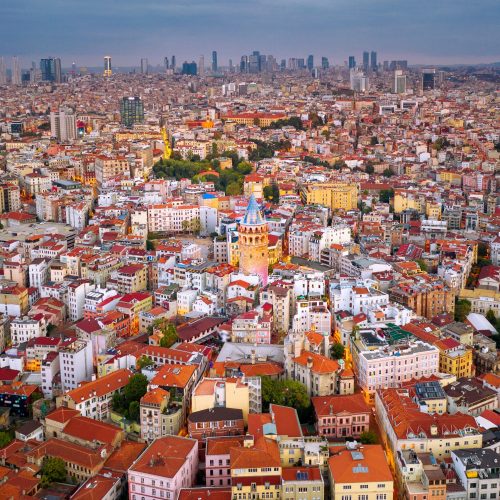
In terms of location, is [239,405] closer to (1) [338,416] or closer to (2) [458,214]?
(1) [338,416]

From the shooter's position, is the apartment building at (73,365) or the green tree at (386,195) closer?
the apartment building at (73,365)

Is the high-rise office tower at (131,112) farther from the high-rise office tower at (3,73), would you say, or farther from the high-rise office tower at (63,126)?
the high-rise office tower at (3,73)

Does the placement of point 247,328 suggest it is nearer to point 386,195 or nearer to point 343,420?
point 343,420

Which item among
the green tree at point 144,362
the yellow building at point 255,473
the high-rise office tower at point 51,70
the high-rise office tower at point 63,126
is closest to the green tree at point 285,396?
the yellow building at point 255,473

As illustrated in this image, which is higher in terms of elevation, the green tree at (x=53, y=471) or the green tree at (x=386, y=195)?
the green tree at (x=386, y=195)

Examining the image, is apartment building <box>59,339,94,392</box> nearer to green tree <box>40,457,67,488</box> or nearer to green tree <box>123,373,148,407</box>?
green tree <box>123,373,148,407</box>

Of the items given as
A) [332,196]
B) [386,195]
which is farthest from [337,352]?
[386,195]

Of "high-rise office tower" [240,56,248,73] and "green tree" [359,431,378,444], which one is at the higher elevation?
"high-rise office tower" [240,56,248,73]

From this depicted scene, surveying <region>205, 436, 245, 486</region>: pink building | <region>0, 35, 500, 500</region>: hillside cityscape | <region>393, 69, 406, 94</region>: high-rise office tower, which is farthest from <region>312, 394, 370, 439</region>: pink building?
<region>393, 69, 406, 94</region>: high-rise office tower
